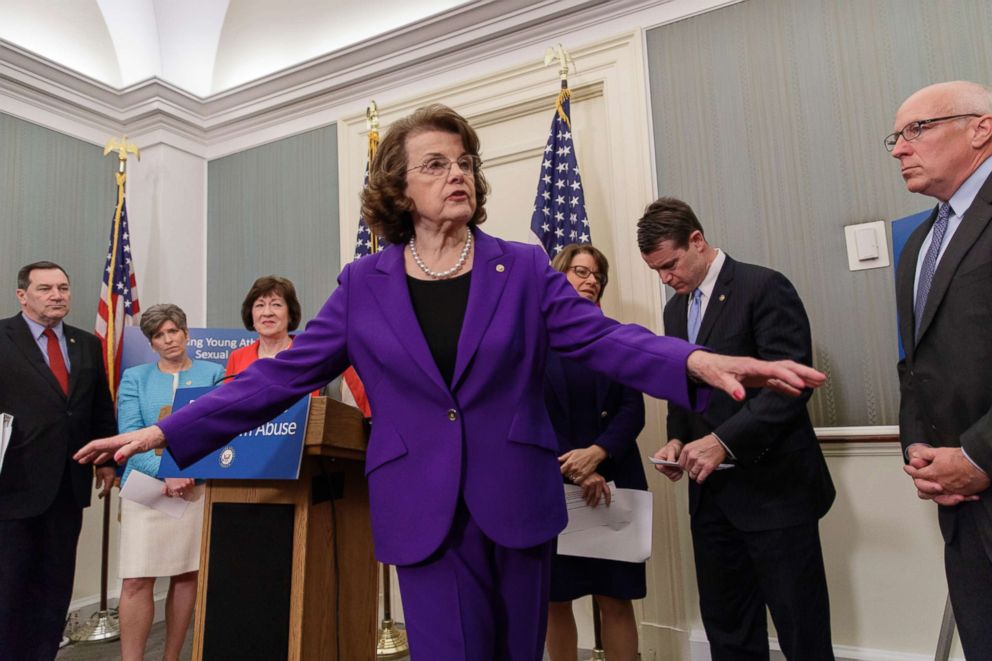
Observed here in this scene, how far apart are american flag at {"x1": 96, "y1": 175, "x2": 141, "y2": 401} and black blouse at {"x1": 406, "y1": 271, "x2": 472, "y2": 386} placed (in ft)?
11.4

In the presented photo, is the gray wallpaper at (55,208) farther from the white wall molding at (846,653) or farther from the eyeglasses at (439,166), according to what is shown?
the white wall molding at (846,653)

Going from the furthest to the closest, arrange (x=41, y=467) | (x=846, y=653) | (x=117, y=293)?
1. (x=117, y=293)
2. (x=41, y=467)
3. (x=846, y=653)

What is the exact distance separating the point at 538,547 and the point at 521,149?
3.13 metres

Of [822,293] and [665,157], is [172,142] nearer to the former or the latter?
[665,157]

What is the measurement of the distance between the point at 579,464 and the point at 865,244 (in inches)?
68.0

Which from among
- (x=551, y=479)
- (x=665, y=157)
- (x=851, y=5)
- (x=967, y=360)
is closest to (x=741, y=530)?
(x=967, y=360)

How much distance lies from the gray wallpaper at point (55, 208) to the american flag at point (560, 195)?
9.97 ft

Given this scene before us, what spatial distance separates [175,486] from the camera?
288 cm

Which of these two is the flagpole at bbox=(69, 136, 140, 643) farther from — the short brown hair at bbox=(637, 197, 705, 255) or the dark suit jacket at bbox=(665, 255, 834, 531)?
the dark suit jacket at bbox=(665, 255, 834, 531)

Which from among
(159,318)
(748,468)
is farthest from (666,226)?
(159,318)

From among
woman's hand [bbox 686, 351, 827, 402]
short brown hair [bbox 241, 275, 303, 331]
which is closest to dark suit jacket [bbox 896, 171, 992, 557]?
woman's hand [bbox 686, 351, 827, 402]

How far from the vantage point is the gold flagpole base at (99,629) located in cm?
382

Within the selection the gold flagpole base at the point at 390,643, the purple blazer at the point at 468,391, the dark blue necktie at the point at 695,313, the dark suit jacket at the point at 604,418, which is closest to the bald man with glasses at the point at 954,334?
the dark blue necktie at the point at 695,313

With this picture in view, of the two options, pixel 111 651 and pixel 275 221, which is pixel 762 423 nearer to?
pixel 111 651
